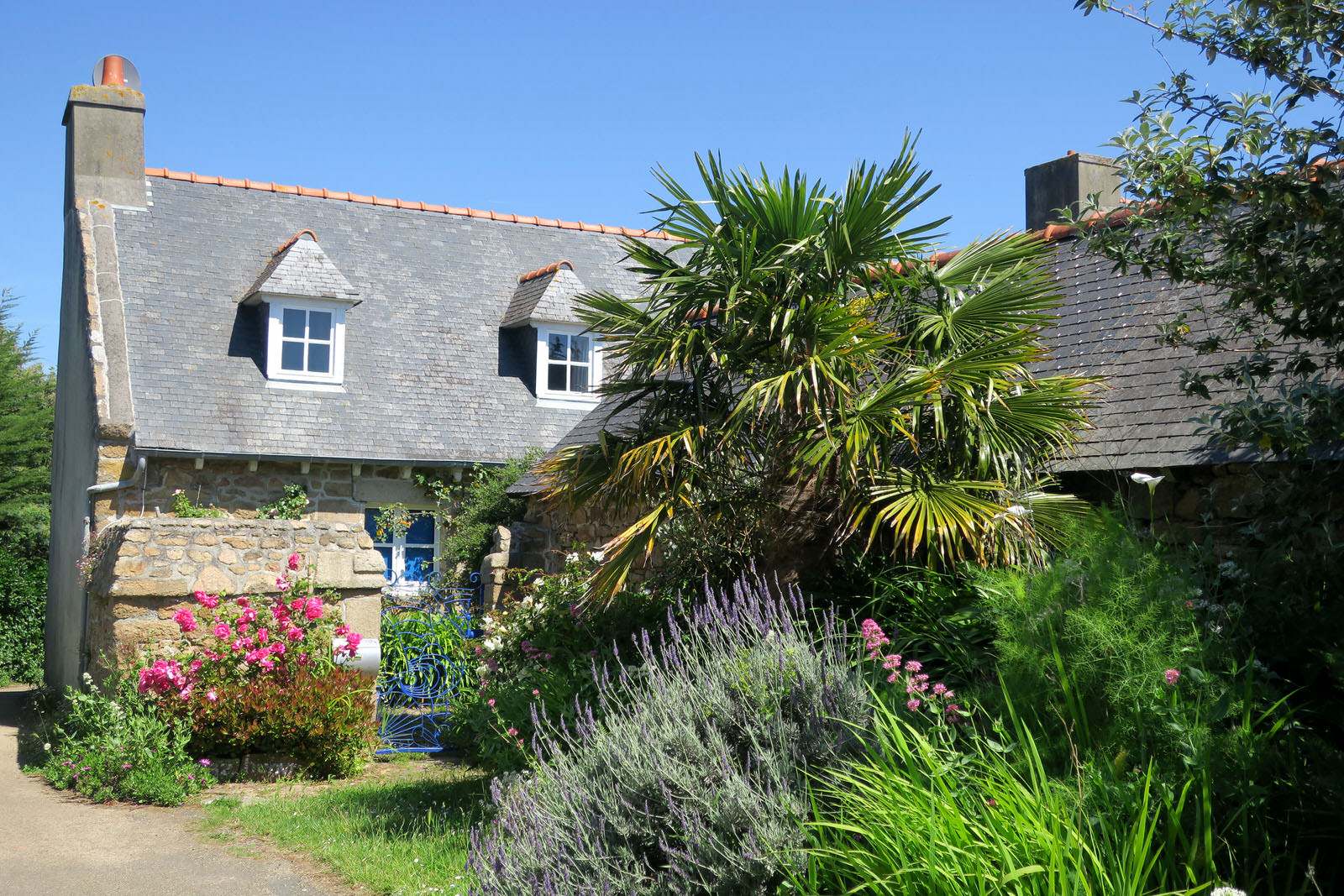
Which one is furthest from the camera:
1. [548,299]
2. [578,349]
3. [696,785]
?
[578,349]

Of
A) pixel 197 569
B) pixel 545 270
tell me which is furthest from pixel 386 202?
pixel 197 569

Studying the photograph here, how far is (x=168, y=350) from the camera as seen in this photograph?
13.4 m

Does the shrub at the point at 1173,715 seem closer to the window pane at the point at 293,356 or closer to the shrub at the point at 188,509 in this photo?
the shrub at the point at 188,509

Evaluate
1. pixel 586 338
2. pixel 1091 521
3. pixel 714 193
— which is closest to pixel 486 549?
pixel 586 338

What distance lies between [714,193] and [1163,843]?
4387mm

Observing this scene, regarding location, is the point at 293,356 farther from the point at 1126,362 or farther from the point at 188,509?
the point at 1126,362

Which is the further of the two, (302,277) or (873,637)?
(302,277)

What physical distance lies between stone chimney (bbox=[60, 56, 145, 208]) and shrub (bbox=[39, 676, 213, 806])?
8720mm

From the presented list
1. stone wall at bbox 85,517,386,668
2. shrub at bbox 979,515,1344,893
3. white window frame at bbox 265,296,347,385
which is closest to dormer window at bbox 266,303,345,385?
white window frame at bbox 265,296,347,385

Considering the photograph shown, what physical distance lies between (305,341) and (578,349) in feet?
13.1

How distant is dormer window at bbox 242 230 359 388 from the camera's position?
1398cm

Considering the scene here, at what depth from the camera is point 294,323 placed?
1438cm

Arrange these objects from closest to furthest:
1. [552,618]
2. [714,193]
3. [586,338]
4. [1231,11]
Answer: [1231,11]
[714,193]
[552,618]
[586,338]

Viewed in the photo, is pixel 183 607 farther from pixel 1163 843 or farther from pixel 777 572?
pixel 1163 843
